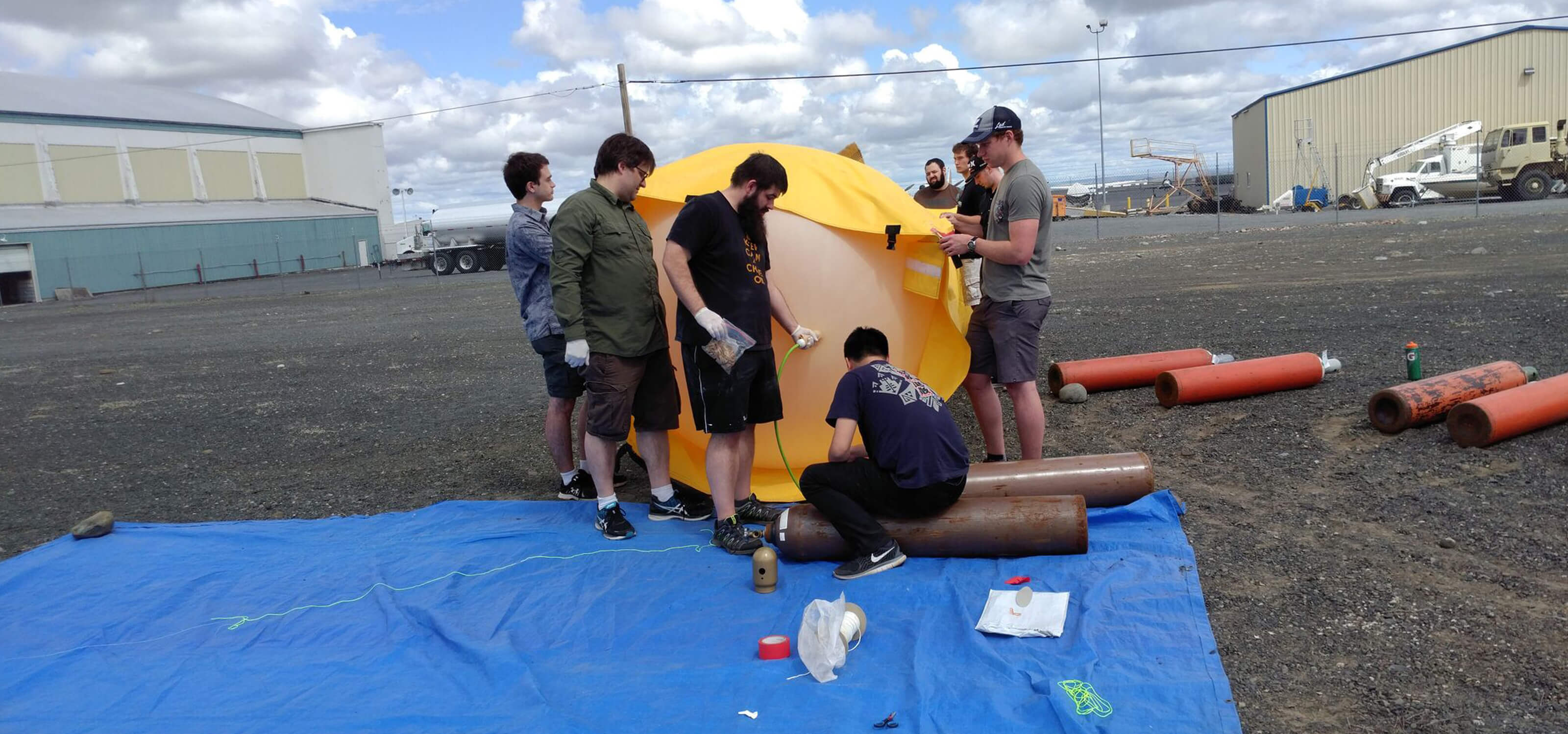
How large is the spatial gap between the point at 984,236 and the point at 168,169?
Result: 4894cm

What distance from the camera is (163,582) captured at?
4.30 meters

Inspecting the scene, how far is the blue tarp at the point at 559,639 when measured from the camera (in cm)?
298

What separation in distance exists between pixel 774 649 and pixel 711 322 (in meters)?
1.50

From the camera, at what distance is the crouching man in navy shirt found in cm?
400

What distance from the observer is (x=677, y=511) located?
494cm

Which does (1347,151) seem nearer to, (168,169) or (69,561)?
(69,561)

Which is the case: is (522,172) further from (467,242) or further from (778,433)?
(467,242)

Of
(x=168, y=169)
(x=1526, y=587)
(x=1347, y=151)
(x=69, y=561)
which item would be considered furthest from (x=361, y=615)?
(x=168, y=169)

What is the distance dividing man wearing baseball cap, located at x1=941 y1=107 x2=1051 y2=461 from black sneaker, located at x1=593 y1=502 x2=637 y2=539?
1984 mm

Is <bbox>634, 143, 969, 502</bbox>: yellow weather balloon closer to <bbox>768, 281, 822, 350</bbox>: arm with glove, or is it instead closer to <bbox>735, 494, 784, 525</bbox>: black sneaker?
<bbox>768, 281, 822, 350</bbox>: arm with glove

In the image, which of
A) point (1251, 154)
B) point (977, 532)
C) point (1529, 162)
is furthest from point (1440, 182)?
point (977, 532)

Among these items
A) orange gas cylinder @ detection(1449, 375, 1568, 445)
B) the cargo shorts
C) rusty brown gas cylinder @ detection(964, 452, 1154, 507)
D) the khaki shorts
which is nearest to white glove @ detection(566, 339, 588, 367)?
the khaki shorts

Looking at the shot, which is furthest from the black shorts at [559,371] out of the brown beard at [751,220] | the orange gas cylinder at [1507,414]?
the orange gas cylinder at [1507,414]

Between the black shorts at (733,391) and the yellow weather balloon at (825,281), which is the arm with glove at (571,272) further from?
the yellow weather balloon at (825,281)
